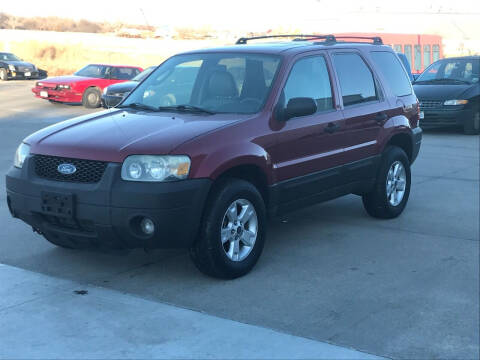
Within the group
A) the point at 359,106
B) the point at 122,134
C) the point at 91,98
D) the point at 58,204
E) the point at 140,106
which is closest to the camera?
the point at 58,204

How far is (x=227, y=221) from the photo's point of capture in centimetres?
558

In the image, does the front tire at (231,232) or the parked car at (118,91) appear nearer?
the front tire at (231,232)

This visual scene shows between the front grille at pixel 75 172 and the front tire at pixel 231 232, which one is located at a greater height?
the front grille at pixel 75 172

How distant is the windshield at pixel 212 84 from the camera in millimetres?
6148

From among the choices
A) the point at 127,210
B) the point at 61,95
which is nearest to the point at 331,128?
the point at 127,210

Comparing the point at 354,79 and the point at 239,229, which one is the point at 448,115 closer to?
the point at 354,79

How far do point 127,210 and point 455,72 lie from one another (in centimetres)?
1288

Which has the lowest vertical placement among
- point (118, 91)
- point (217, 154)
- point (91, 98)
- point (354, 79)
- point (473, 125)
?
point (473, 125)

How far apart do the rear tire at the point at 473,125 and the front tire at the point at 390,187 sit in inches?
315

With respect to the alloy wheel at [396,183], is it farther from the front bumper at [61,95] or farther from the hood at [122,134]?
the front bumper at [61,95]

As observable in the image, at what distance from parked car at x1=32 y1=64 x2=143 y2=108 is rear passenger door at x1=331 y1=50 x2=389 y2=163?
1522 cm

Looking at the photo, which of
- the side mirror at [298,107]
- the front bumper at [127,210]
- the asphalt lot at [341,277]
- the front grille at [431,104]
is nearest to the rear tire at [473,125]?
the front grille at [431,104]

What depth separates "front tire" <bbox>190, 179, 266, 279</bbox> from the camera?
5.38 meters

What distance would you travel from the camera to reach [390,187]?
306 inches
